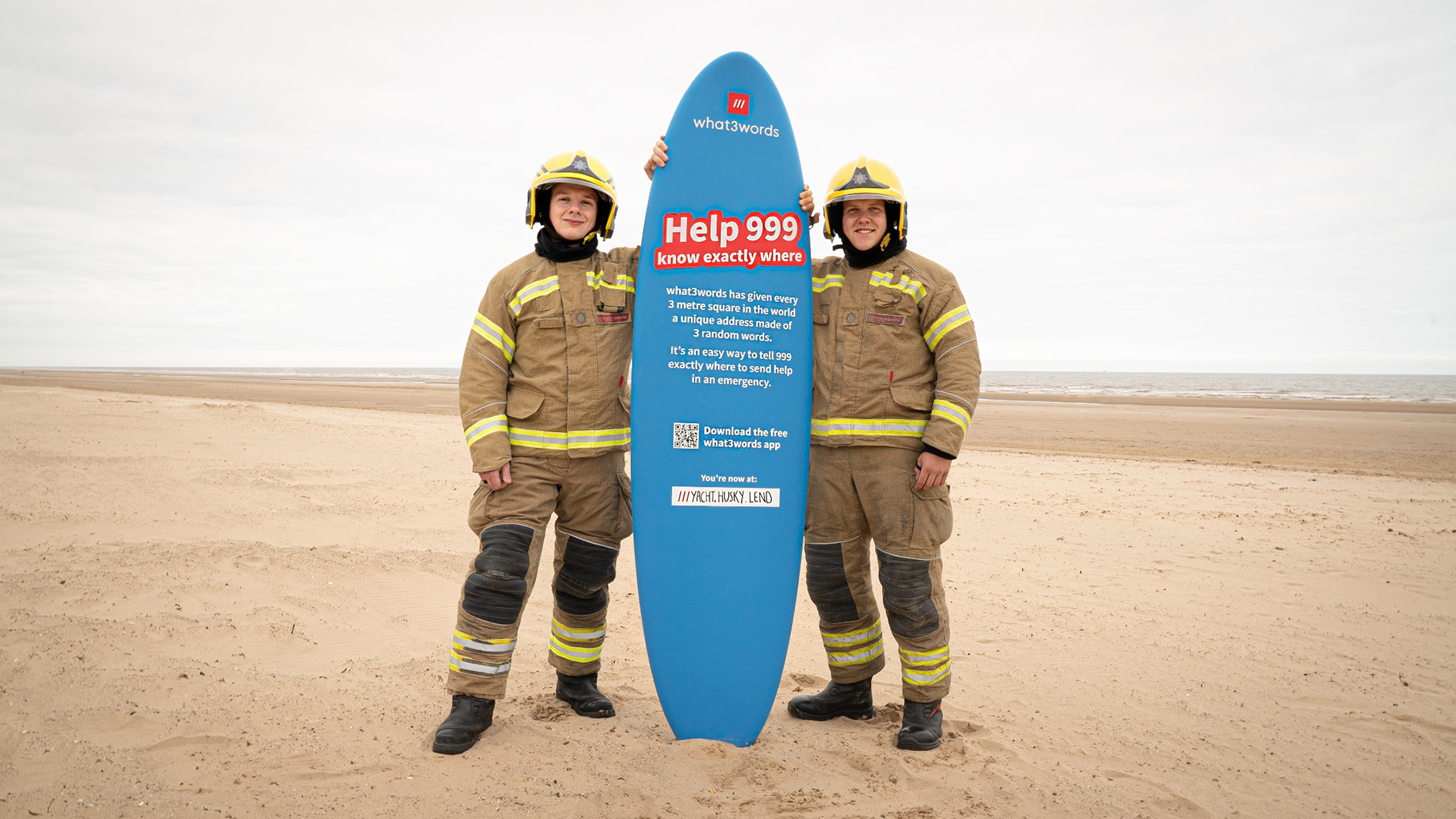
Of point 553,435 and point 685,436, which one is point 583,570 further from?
point 685,436

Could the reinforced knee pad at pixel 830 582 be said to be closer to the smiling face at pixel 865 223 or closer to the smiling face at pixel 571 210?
the smiling face at pixel 865 223

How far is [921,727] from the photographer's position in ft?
9.78

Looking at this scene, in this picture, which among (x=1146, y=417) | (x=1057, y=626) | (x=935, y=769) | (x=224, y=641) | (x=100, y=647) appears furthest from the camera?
(x=1146, y=417)

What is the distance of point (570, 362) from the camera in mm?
3057

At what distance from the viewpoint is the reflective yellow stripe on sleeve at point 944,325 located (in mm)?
3070

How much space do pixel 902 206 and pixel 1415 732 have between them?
2960 millimetres

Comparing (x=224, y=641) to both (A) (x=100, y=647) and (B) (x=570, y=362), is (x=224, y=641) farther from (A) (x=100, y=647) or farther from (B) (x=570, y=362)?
(B) (x=570, y=362)

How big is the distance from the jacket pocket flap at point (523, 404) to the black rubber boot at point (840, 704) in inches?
66.2

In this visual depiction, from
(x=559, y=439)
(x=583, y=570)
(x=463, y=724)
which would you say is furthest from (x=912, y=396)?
(x=463, y=724)

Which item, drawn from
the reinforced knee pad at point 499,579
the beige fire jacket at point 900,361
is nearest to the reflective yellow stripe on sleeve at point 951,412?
the beige fire jacket at point 900,361

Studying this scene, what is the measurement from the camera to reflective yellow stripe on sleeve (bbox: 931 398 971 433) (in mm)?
3008

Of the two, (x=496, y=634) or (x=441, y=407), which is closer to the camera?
(x=496, y=634)

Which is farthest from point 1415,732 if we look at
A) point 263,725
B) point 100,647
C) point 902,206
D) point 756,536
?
point 100,647

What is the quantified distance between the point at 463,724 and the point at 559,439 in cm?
110
